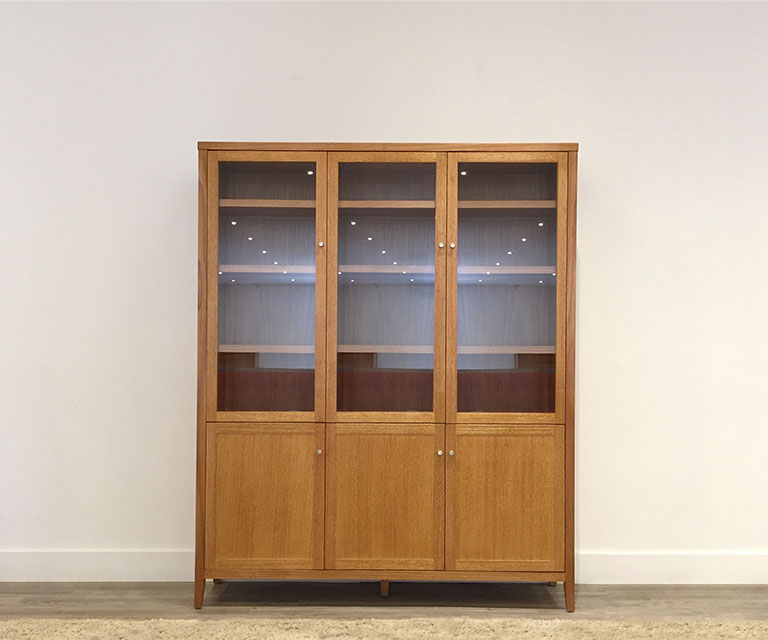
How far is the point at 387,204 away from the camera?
3.01 metres

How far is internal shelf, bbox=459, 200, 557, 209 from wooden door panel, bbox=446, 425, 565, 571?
0.87 m

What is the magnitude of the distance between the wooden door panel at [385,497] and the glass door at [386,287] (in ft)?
0.27

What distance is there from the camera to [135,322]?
3.42 m

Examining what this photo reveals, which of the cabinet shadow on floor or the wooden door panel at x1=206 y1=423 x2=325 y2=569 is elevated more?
the wooden door panel at x1=206 y1=423 x2=325 y2=569

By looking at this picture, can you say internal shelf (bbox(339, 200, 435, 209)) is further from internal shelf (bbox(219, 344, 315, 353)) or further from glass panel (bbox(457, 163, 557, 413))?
internal shelf (bbox(219, 344, 315, 353))

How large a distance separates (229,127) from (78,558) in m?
2.06

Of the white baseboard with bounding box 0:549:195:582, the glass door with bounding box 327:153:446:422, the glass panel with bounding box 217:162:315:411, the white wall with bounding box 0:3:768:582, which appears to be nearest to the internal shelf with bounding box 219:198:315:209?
the glass panel with bounding box 217:162:315:411

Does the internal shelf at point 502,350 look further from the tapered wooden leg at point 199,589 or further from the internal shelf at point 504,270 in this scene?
the tapered wooden leg at point 199,589

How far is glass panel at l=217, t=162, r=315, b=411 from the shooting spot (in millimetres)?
2982

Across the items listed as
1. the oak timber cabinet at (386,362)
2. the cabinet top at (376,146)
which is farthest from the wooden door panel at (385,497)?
the cabinet top at (376,146)

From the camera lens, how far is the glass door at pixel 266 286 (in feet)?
9.74

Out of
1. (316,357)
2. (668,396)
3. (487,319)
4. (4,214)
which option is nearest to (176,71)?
(4,214)

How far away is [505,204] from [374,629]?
66.9 inches

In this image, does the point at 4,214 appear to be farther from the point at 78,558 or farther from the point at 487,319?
the point at 487,319
